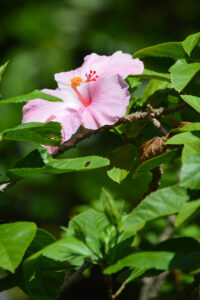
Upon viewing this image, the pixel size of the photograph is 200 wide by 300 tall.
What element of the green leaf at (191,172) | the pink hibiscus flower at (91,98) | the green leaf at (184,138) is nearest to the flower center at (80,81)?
the pink hibiscus flower at (91,98)

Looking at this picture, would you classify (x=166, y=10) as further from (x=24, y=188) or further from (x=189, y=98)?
(x=189, y=98)

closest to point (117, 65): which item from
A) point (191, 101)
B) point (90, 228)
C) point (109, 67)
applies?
point (109, 67)

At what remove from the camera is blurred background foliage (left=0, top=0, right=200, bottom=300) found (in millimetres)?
3420

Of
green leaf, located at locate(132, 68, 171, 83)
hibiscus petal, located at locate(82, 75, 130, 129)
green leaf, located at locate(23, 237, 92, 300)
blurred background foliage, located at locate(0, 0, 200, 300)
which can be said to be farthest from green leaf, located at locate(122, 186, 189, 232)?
blurred background foliage, located at locate(0, 0, 200, 300)

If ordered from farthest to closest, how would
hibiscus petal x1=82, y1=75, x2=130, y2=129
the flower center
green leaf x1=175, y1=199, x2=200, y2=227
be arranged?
the flower center, hibiscus petal x1=82, y1=75, x2=130, y2=129, green leaf x1=175, y1=199, x2=200, y2=227

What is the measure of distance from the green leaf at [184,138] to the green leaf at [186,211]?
0.16 meters

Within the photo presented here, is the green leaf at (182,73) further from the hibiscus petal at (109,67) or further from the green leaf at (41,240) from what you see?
the green leaf at (41,240)

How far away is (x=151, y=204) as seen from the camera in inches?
34.8

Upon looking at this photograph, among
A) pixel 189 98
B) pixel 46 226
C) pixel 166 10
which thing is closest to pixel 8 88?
pixel 46 226

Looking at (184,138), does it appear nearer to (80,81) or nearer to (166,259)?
(166,259)

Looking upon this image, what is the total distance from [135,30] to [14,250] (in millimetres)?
3242

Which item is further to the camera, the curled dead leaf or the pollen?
the pollen

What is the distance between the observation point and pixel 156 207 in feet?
2.89

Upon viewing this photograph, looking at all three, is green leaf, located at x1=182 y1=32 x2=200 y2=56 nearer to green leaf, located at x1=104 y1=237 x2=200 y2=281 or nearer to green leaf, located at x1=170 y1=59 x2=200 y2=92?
green leaf, located at x1=170 y1=59 x2=200 y2=92
